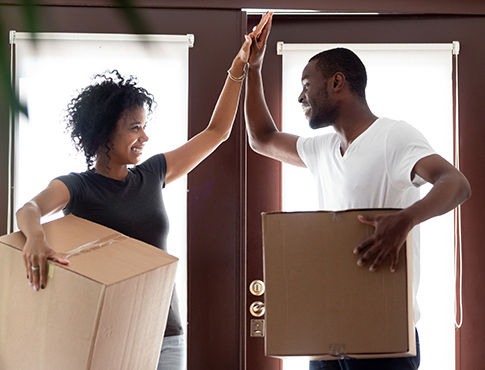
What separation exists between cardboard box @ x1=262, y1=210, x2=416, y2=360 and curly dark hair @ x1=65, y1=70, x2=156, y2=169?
2.38 feet

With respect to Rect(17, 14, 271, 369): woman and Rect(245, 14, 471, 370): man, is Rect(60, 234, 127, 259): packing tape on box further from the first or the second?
Rect(245, 14, 471, 370): man

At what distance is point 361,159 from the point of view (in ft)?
4.98

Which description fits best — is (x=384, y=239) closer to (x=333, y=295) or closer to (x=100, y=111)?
A: (x=333, y=295)

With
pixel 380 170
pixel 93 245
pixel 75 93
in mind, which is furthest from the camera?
pixel 75 93

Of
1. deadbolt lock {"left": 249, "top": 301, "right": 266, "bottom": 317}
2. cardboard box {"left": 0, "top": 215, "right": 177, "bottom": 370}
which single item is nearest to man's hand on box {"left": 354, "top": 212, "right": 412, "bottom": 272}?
cardboard box {"left": 0, "top": 215, "right": 177, "bottom": 370}

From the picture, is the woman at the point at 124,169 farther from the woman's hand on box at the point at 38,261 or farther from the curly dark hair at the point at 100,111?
the woman's hand on box at the point at 38,261

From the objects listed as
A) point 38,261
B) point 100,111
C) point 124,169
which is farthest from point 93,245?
point 100,111

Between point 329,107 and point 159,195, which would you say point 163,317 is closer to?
point 159,195

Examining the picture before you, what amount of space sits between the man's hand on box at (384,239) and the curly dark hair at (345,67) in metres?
0.59

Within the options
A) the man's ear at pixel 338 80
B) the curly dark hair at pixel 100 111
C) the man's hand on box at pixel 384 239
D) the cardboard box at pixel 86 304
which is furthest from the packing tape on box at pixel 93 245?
the man's ear at pixel 338 80

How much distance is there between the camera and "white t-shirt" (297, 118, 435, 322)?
1.44 meters

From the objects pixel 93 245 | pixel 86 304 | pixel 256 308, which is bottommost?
pixel 256 308

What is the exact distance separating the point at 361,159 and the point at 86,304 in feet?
2.68

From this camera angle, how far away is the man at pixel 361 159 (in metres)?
1.22
